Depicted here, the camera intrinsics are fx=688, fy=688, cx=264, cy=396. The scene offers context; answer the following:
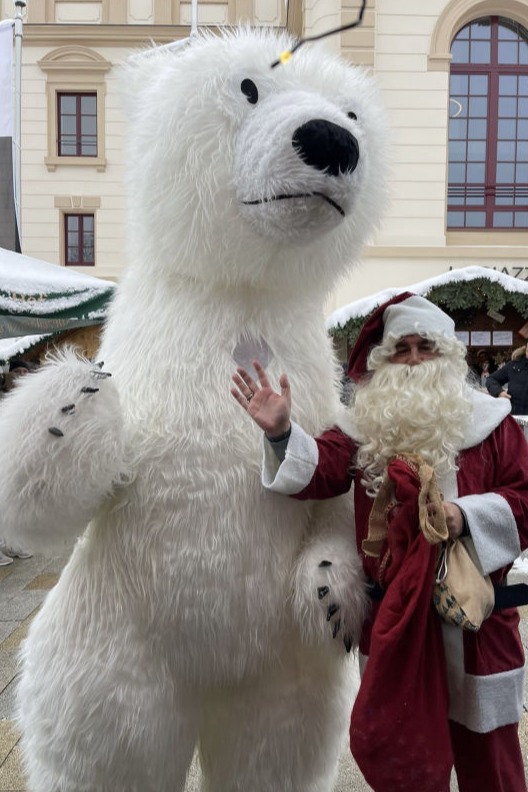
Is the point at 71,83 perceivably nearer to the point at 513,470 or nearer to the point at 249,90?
the point at 249,90

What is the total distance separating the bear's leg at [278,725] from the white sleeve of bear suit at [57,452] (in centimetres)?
60

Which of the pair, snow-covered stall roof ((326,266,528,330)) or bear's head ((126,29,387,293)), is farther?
snow-covered stall roof ((326,266,528,330))

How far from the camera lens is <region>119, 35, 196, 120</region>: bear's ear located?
1.72m

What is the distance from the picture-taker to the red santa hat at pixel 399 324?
172 centimetres

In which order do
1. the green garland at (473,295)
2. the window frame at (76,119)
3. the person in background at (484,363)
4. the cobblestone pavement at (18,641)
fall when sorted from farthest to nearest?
1. the window frame at (76,119)
2. the person in background at (484,363)
3. the green garland at (473,295)
4. the cobblestone pavement at (18,641)

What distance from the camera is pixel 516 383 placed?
6.32 meters

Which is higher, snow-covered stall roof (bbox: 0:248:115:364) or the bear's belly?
snow-covered stall roof (bbox: 0:248:115:364)

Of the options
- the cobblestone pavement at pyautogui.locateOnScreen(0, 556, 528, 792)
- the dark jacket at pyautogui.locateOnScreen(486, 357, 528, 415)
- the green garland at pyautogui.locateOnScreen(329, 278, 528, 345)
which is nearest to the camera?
the cobblestone pavement at pyautogui.locateOnScreen(0, 556, 528, 792)

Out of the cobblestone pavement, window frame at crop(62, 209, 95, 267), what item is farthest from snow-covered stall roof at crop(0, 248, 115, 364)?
window frame at crop(62, 209, 95, 267)

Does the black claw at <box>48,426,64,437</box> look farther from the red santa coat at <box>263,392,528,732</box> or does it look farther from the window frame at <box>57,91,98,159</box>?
the window frame at <box>57,91,98,159</box>

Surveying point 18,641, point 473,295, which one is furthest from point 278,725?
point 473,295

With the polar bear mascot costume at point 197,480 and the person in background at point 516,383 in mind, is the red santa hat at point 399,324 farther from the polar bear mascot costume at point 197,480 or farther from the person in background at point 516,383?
the person in background at point 516,383

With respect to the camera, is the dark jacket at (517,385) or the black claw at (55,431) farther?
the dark jacket at (517,385)

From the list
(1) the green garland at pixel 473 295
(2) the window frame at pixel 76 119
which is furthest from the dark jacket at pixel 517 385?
(2) the window frame at pixel 76 119
